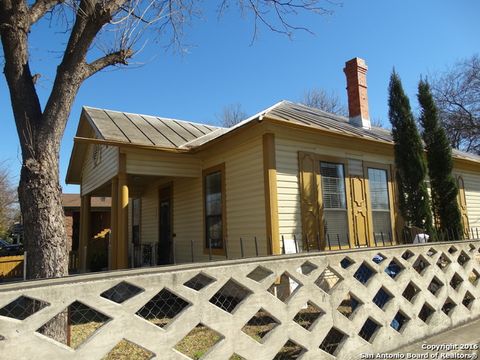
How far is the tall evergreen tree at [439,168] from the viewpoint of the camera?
849 centimetres

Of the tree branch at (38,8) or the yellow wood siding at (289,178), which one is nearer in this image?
the tree branch at (38,8)

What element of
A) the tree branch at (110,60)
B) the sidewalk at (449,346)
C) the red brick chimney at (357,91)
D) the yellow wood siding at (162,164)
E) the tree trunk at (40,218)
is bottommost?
the sidewalk at (449,346)

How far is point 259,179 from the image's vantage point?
7727mm

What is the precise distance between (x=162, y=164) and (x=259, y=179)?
9.20 feet

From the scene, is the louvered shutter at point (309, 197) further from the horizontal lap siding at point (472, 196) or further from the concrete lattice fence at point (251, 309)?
the horizontal lap siding at point (472, 196)

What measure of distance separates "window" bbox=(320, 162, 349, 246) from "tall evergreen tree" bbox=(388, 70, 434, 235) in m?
1.26

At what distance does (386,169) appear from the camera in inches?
389

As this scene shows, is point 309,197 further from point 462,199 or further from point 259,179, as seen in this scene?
point 462,199

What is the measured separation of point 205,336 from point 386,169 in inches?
272

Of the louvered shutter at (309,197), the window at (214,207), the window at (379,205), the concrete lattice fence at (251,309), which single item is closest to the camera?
the concrete lattice fence at (251,309)

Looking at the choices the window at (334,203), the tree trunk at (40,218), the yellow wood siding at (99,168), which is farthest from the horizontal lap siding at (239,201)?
the tree trunk at (40,218)

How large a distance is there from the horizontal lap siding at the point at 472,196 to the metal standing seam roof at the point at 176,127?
4.05m

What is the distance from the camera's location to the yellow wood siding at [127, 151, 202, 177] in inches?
348

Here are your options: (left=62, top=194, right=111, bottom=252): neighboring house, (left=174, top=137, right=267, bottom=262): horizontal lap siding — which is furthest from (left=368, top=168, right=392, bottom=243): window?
(left=62, top=194, right=111, bottom=252): neighboring house
